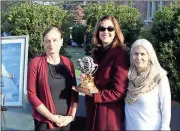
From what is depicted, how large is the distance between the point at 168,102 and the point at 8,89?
7.54ft

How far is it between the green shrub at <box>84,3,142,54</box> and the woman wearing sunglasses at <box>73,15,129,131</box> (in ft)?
10.1

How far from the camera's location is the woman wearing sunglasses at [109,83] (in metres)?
3.24

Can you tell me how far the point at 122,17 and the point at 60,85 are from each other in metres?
3.53

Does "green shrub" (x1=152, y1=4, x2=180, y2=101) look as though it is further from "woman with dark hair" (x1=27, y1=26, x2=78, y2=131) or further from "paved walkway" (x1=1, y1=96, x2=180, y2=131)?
"woman with dark hair" (x1=27, y1=26, x2=78, y2=131)

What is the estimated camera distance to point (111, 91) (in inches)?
128

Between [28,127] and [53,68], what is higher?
[53,68]

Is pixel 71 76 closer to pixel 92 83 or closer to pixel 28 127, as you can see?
pixel 92 83

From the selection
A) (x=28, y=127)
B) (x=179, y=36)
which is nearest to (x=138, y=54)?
(x=179, y=36)

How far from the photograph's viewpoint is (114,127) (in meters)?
3.28

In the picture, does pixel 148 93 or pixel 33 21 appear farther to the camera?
pixel 33 21

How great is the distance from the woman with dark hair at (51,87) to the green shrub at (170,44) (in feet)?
8.70

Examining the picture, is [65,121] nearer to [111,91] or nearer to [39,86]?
[39,86]

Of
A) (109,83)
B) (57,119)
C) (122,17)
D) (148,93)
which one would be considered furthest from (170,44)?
(57,119)

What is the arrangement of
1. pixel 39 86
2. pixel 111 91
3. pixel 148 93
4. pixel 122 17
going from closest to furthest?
1. pixel 148 93
2. pixel 111 91
3. pixel 39 86
4. pixel 122 17
